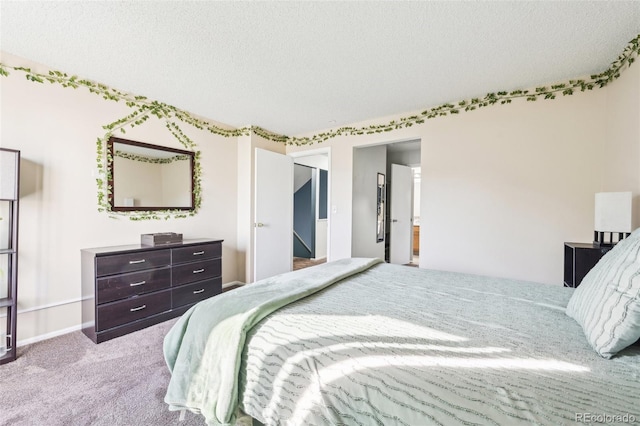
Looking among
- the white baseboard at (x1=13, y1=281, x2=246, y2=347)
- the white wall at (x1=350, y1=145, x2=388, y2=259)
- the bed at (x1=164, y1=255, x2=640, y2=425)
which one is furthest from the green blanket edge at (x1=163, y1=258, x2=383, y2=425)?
the white wall at (x1=350, y1=145, x2=388, y2=259)

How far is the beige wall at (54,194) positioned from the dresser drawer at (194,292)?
2.56ft

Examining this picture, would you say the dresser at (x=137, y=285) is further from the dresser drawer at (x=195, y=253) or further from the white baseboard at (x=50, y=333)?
the white baseboard at (x=50, y=333)

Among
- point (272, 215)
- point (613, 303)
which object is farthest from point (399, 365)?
point (272, 215)

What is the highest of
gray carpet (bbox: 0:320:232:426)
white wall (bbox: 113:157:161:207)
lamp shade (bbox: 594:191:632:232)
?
white wall (bbox: 113:157:161:207)

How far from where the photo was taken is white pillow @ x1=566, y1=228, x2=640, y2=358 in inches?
35.5

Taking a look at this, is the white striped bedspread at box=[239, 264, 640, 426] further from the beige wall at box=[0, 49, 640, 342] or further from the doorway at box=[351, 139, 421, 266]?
the doorway at box=[351, 139, 421, 266]

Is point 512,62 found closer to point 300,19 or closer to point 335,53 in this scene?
point 335,53

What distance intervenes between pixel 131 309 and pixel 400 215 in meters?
4.60

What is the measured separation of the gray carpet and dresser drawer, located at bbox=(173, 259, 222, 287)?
2.19 ft

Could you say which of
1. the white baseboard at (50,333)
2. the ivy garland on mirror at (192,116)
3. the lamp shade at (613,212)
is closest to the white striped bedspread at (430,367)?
the lamp shade at (613,212)

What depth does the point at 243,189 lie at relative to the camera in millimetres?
4223

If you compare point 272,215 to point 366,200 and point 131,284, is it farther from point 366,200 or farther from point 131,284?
point 131,284

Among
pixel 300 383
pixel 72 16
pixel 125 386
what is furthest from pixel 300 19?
pixel 125 386

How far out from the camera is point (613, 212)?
2041 mm
